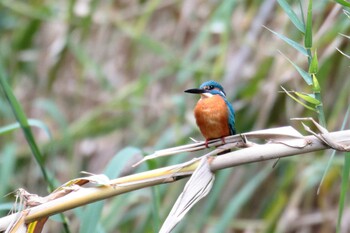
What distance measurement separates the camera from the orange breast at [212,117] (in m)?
1.45

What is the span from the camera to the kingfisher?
1459 mm

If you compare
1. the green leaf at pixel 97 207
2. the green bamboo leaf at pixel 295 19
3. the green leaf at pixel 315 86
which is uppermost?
the green bamboo leaf at pixel 295 19

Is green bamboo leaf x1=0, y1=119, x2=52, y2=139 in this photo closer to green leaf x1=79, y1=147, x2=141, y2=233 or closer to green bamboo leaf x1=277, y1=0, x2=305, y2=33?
green leaf x1=79, y1=147, x2=141, y2=233

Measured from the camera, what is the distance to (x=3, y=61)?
123 inches

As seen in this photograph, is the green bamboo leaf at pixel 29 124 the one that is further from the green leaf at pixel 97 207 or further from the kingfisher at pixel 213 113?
the kingfisher at pixel 213 113

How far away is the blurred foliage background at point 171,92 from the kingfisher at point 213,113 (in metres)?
0.51

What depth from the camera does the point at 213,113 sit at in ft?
4.91

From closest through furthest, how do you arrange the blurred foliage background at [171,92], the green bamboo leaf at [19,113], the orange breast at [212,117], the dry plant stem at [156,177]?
the dry plant stem at [156,177] < the green bamboo leaf at [19,113] < the orange breast at [212,117] < the blurred foliage background at [171,92]

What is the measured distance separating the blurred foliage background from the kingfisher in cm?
51

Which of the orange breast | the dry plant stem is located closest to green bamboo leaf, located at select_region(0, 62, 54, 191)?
the dry plant stem

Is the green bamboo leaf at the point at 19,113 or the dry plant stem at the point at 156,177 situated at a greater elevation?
the green bamboo leaf at the point at 19,113

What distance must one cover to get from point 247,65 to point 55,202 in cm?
179

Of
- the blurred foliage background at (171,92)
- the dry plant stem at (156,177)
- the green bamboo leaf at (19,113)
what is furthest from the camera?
the blurred foliage background at (171,92)

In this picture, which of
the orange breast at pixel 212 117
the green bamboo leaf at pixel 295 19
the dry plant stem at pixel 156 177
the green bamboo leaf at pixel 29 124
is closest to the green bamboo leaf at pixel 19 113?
the green bamboo leaf at pixel 29 124
